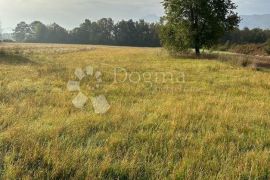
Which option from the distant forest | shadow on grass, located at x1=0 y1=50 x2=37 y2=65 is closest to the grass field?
shadow on grass, located at x1=0 y1=50 x2=37 y2=65

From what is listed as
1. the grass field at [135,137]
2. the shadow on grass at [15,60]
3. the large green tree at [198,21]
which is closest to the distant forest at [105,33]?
the large green tree at [198,21]

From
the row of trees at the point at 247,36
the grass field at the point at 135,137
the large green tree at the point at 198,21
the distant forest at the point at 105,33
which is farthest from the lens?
the distant forest at the point at 105,33

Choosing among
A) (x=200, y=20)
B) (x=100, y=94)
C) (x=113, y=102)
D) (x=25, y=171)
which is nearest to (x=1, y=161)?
(x=25, y=171)

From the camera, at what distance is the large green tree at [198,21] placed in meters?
30.9

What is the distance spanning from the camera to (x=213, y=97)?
400 inches

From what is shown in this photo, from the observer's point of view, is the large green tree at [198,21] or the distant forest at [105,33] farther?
the distant forest at [105,33]

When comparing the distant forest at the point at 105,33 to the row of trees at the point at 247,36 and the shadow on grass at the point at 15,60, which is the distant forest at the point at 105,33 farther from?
the shadow on grass at the point at 15,60

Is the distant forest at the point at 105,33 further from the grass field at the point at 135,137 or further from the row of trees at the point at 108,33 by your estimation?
the grass field at the point at 135,137

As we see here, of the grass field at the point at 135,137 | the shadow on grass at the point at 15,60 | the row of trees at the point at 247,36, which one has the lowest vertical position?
the grass field at the point at 135,137

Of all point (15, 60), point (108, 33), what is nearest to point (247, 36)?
point (108, 33)

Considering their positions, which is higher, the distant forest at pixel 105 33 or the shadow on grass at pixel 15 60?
the distant forest at pixel 105 33

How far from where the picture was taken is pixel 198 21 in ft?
106

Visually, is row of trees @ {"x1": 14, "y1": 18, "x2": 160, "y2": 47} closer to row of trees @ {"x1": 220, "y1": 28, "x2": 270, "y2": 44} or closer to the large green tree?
row of trees @ {"x1": 220, "y1": 28, "x2": 270, "y2": 44}

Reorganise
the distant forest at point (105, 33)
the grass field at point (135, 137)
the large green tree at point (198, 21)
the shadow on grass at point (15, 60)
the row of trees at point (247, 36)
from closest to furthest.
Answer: the grass field at point (135, 137) → the shadow on grass at point (15, 60) → the large green tree at point (198, 21) → the row of trees at point (247, 36) → the distant forest at point (105, 33)
